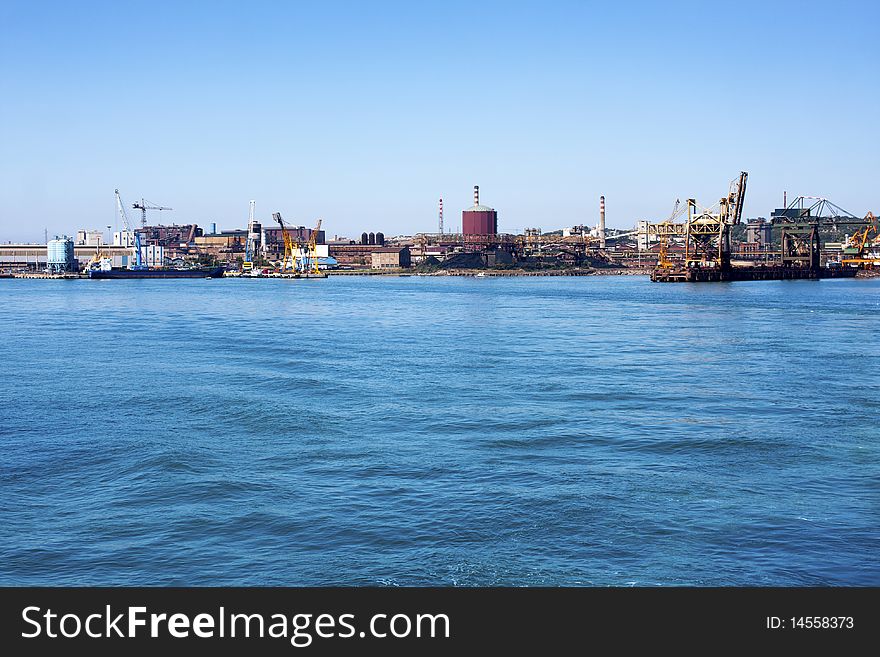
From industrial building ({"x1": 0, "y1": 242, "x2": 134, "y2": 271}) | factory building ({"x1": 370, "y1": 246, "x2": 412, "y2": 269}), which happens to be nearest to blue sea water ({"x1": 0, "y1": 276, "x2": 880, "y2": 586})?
factory building ({"x1": 370, "y1": 246, "x2": 412, "y2": 269})

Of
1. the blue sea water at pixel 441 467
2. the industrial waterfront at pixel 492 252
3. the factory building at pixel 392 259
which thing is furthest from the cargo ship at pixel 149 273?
the blue sea water at pixel 441 467

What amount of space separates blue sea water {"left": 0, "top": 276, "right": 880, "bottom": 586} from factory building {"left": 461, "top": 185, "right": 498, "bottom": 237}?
130986mm

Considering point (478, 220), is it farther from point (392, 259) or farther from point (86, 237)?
point (86, 237)

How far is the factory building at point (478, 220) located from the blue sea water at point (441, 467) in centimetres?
13099

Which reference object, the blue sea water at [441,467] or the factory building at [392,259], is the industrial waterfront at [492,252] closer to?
the factory building at [392,259]

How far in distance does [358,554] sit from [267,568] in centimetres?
87

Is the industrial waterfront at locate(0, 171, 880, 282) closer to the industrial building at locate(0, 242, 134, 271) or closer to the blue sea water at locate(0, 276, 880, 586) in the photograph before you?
the industrial building at locate(0, 242, 134, 271)

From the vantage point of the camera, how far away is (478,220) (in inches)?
6078

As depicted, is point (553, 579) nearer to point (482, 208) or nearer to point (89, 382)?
point (89, 382)

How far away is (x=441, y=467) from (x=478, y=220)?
475ft

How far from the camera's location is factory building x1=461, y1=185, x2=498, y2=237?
154 m

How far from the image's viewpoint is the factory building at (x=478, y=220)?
154425 mm

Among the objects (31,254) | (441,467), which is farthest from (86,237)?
(441,467)
